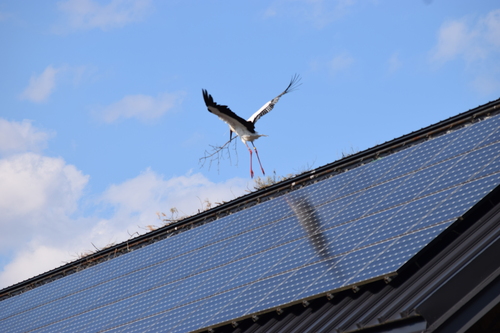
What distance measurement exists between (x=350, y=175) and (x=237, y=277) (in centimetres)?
349

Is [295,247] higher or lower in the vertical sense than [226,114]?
lower

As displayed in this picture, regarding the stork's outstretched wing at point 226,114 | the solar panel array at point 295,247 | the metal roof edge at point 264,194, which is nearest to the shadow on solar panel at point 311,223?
the solar panel array at point 295,247

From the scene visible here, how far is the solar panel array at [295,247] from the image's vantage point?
38.2ft

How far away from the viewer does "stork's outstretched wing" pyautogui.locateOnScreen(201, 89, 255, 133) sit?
1806 centimetres

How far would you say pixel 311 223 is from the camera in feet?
45.8

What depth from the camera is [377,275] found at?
10.9 m

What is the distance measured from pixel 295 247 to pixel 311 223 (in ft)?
2.63

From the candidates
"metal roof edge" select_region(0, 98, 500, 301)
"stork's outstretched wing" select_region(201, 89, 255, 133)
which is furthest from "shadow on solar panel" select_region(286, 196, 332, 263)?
"stork's outstretched wing" select_region(201, 89, 255, 133)

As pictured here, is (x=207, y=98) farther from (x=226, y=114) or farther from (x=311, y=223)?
(x=311, y=223)

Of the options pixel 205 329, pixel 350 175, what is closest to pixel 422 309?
pixel 205 329

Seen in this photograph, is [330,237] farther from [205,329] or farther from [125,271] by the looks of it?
[125,271]

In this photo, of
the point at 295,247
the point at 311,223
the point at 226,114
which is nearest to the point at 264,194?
the point at 226,114

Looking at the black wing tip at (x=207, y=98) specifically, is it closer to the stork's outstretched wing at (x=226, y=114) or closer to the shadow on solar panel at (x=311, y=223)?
the stork's outstretched wing at (x=226, y=114)

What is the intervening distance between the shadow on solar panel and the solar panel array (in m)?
0.03
